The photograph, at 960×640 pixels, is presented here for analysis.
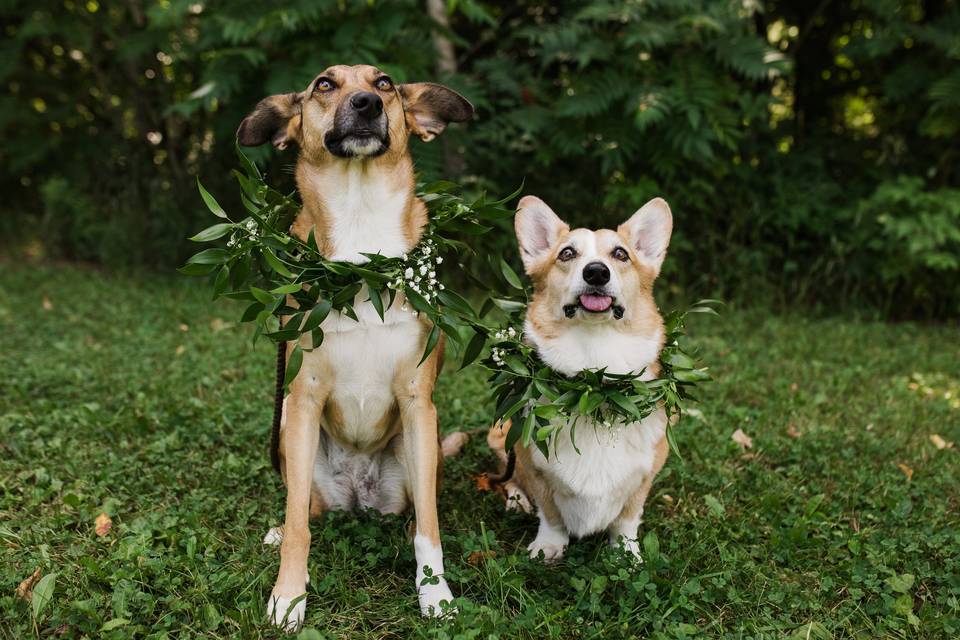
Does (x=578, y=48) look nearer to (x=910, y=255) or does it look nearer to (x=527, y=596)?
(x=910, y=255)

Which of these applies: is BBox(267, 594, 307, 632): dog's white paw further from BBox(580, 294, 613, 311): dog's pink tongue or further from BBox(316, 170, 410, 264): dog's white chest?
BBox(580, 294, 613, 311): dog's pink tongue

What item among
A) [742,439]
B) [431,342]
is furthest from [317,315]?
[742,439]

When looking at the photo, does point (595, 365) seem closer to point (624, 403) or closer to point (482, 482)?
point (624, 403)

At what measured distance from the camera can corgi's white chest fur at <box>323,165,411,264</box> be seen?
9.20 ft

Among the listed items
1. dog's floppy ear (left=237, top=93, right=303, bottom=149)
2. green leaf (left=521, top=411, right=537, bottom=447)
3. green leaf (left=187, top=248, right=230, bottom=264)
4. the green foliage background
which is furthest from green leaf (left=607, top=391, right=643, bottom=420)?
the green foliage background

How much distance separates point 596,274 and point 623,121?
4294mm

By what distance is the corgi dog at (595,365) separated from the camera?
292 cm

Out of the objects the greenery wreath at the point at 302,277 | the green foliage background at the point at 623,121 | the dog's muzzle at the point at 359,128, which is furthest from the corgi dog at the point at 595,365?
the green foliage background at the point at 623,121

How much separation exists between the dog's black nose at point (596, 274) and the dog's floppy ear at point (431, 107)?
0.83m

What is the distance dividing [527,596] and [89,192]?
8.71 m

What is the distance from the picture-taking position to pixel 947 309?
285 inches

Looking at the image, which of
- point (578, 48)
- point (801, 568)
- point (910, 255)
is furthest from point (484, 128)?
point (801, 568)

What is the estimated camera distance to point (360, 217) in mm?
2811

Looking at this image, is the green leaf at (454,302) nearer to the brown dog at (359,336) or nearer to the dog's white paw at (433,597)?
the brown dog at (359,336)
